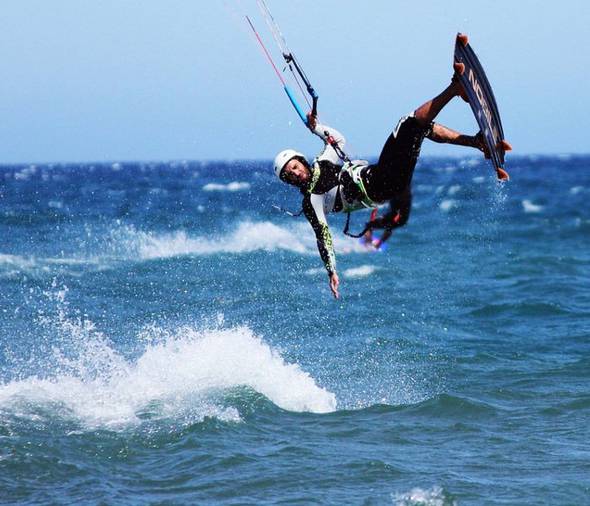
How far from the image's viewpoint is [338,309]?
1986 centimetres

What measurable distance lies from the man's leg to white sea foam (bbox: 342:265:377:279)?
1589cm

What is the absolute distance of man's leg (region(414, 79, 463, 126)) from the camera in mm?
8867

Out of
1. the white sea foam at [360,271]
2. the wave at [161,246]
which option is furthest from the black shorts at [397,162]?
the wave at [161,246]

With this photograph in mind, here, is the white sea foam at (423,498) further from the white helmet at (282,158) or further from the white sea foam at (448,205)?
the white sea foam at (448,205)

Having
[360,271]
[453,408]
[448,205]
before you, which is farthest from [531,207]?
[453,408]

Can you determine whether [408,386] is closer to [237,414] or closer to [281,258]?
[237,414]

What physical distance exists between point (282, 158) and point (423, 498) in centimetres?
339

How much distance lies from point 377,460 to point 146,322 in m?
9.20

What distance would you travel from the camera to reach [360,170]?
369 inches

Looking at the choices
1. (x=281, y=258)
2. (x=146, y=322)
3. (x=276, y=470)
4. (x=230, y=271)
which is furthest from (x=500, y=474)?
(x=281, y=258)

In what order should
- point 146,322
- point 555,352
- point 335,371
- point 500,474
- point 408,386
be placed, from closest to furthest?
1. point 500,474
2. point 408,386
3. point 335,371
4. point 555,352
5. point 146,322

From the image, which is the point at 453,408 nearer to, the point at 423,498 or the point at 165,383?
the point at 423,498

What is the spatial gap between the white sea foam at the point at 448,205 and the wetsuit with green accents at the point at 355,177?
4012 cm

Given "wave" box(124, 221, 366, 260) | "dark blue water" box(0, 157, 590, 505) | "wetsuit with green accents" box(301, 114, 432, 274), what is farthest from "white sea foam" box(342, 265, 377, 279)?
"wetsuit with green accents" box(301, 114, 432, 274)
